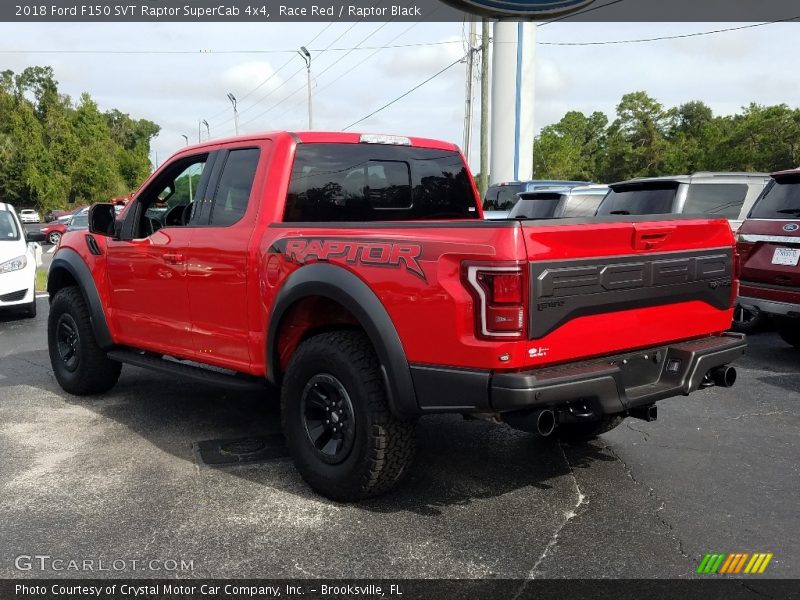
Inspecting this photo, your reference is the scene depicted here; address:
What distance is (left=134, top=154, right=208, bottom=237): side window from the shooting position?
5.07 metres

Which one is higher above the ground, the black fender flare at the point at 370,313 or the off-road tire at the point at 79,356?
the black fender flare at the point at 370,313

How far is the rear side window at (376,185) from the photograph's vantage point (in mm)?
4453

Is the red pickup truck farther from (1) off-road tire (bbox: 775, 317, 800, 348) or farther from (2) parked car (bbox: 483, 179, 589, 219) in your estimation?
(2) parked car (bbox: 483, 179, 589, 219)

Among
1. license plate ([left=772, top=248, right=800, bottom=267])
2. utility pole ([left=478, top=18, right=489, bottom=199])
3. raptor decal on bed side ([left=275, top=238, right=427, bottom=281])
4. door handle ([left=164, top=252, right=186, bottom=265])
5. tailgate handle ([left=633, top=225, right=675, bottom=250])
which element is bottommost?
license plate ([left=772, top=248, right=800, bottom=267])

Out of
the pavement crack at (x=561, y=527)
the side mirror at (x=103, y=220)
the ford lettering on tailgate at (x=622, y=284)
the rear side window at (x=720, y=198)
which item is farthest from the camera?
the rear side window at (x=720, y=198)

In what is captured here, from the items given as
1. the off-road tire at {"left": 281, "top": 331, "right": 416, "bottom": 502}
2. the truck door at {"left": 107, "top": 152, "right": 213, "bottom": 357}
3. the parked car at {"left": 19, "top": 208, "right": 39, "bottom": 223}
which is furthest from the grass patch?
the parked car at {"left": 19, "top": 208, "right": 39, "bottom": 223}

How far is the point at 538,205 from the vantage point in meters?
11.3

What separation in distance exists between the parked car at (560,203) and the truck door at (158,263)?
6.51m

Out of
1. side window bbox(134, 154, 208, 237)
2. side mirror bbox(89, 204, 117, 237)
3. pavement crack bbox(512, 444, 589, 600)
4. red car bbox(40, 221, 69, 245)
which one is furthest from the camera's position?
red car bbox(40, 221, 69, 245)

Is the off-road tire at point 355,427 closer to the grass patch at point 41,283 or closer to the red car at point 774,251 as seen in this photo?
the red car at point 774,251

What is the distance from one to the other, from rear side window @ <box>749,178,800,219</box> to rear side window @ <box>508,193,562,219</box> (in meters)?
3.83

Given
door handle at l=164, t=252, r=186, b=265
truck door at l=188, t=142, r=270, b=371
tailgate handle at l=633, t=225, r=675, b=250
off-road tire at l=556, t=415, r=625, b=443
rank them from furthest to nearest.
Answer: door handle at l=164, t=252, r=186, b=265 < off-road tire at l=556, t=415, r=625, b=443 < truck door at l=188, t=142, r=270, b=371 < tailgate handle at l=633, t=225, r=675, b=250

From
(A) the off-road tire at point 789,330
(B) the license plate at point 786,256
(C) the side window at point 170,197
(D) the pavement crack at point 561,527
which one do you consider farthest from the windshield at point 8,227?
(A) the off-road tire at point 789,330

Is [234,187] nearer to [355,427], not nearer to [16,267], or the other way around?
[355,427]
